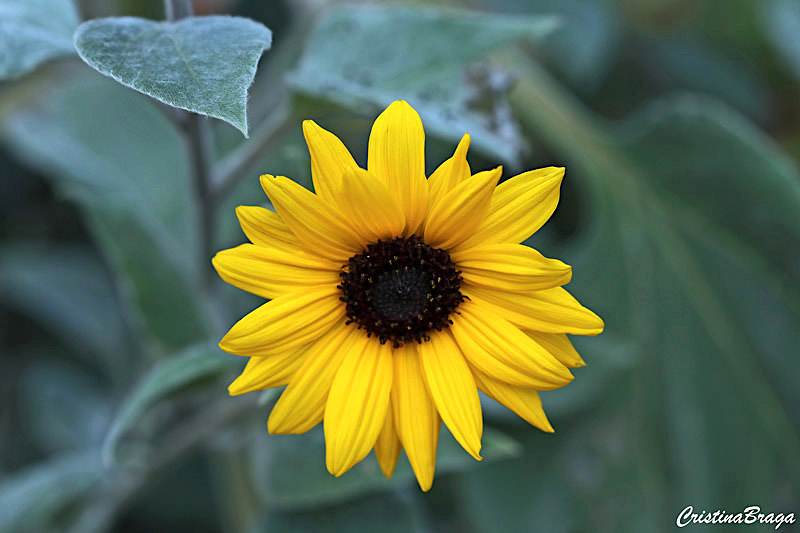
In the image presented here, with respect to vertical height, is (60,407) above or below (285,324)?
below

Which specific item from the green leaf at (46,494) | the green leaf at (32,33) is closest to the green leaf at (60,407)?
the green leaf at (46,494)

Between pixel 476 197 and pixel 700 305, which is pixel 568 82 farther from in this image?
pixel 476 197

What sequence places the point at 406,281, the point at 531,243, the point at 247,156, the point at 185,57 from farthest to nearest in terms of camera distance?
the point at 531,243 → the point at 247,156 → the point at 406,281 → the point at 185,57

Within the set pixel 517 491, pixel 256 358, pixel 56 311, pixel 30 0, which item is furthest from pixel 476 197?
pixel 56 311

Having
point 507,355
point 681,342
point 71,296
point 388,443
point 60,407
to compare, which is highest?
point 507,355

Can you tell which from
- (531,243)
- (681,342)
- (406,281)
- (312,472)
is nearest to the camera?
(406,281)

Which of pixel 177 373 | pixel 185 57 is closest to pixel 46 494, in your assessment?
pixel 177 373

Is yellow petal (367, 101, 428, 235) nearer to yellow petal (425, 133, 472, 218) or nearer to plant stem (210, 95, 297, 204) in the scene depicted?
yellow petal (425, 133, 472, 218)

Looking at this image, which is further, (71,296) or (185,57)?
Result: (71,296)

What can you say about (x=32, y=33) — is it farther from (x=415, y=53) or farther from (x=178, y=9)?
(x=415, y=53)
